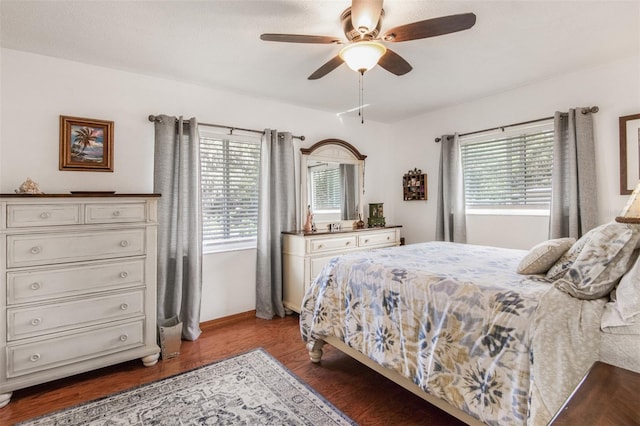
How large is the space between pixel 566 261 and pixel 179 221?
296cm

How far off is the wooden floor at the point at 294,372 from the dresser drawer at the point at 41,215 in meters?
1.17

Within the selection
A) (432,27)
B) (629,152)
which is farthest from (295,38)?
(629,152)

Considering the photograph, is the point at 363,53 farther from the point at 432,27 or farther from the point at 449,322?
the point at 449,322

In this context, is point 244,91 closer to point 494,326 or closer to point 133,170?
point 133,170

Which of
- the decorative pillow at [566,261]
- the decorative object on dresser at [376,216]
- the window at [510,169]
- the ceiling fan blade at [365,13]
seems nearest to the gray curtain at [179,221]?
the ceiling fan blade at [365,13]

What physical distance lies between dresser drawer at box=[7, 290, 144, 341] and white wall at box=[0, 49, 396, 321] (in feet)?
3.02

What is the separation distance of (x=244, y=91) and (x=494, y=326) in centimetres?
312

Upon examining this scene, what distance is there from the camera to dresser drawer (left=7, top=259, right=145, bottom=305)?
2.16 meters

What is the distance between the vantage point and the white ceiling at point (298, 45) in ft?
6.56

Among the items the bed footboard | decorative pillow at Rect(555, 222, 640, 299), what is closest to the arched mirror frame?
the bed footboard

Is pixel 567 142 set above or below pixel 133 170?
above

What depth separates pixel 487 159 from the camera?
3.80 m

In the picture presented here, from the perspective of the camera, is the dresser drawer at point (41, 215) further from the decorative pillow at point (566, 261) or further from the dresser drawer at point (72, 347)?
the decorative pillow at point (566, 261)

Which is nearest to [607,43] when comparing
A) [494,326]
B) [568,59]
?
[568,59]
